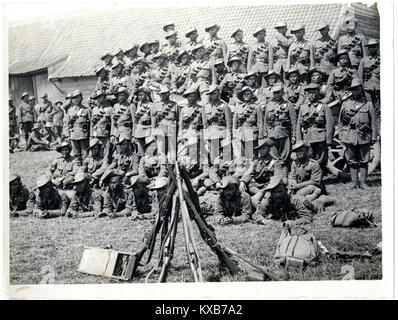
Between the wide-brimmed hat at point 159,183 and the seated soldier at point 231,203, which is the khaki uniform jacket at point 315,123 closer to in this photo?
the seated soldier at point 231,203

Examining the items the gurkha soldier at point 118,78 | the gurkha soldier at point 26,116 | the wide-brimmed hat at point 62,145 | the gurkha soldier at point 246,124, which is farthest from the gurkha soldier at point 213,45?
the gurkha soldier at point 26,116

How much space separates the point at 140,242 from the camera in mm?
7621

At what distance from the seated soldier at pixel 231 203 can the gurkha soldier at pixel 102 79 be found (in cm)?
197

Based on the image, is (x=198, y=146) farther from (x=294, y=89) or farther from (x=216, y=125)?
(x=294, y=89)

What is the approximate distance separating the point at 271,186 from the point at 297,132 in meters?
0.78

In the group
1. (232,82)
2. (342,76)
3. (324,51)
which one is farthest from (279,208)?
(324,51)

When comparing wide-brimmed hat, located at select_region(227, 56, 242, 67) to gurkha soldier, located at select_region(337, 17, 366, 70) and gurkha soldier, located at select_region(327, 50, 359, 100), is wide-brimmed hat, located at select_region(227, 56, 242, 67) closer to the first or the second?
gurkha soldier, located at select_region(327, 50, 359, 100)

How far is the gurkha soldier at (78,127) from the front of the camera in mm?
8039

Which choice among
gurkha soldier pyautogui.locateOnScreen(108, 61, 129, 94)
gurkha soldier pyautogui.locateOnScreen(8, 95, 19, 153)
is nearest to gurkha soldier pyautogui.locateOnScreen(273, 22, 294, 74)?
gurkha soldier pyautogui.locateOnScreen(108, 61, 129, 94)

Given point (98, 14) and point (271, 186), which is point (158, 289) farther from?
point (98, 14)

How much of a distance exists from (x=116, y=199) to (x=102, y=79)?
1564 mm

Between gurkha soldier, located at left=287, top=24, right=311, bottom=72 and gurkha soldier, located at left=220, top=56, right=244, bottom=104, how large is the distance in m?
0.64

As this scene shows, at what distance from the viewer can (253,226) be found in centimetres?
759

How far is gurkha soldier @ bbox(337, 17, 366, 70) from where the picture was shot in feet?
25.3
